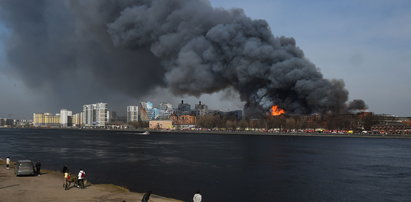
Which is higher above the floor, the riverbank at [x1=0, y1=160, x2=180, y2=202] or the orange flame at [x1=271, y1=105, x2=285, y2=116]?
the orange flame at [x1=271, y1=105, x2=285, y2=116]

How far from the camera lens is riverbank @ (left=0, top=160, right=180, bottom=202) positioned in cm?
2094

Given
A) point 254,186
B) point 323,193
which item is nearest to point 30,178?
point 254,186

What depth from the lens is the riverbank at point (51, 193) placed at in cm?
2094

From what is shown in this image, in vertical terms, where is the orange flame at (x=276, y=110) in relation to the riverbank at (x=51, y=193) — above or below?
above

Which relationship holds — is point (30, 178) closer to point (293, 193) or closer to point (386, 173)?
point (293, 193)

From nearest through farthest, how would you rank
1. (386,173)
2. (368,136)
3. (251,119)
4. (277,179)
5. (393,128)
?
(277,179) < (386,173) < (368,136) < (393,128) < (251,119)

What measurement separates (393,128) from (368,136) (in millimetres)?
26035

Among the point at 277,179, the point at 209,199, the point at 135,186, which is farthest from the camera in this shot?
the point at 277,179

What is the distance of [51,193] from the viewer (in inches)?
888

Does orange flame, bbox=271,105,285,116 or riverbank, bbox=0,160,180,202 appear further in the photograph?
orange flame, bbox=271,105,285,116

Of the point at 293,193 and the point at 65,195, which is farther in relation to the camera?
the point at 293,193

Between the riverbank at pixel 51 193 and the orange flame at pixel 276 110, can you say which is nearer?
the riverbank at pixel 51 193

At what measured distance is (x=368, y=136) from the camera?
151 m

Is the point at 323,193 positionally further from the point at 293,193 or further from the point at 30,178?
the point at 30,178
